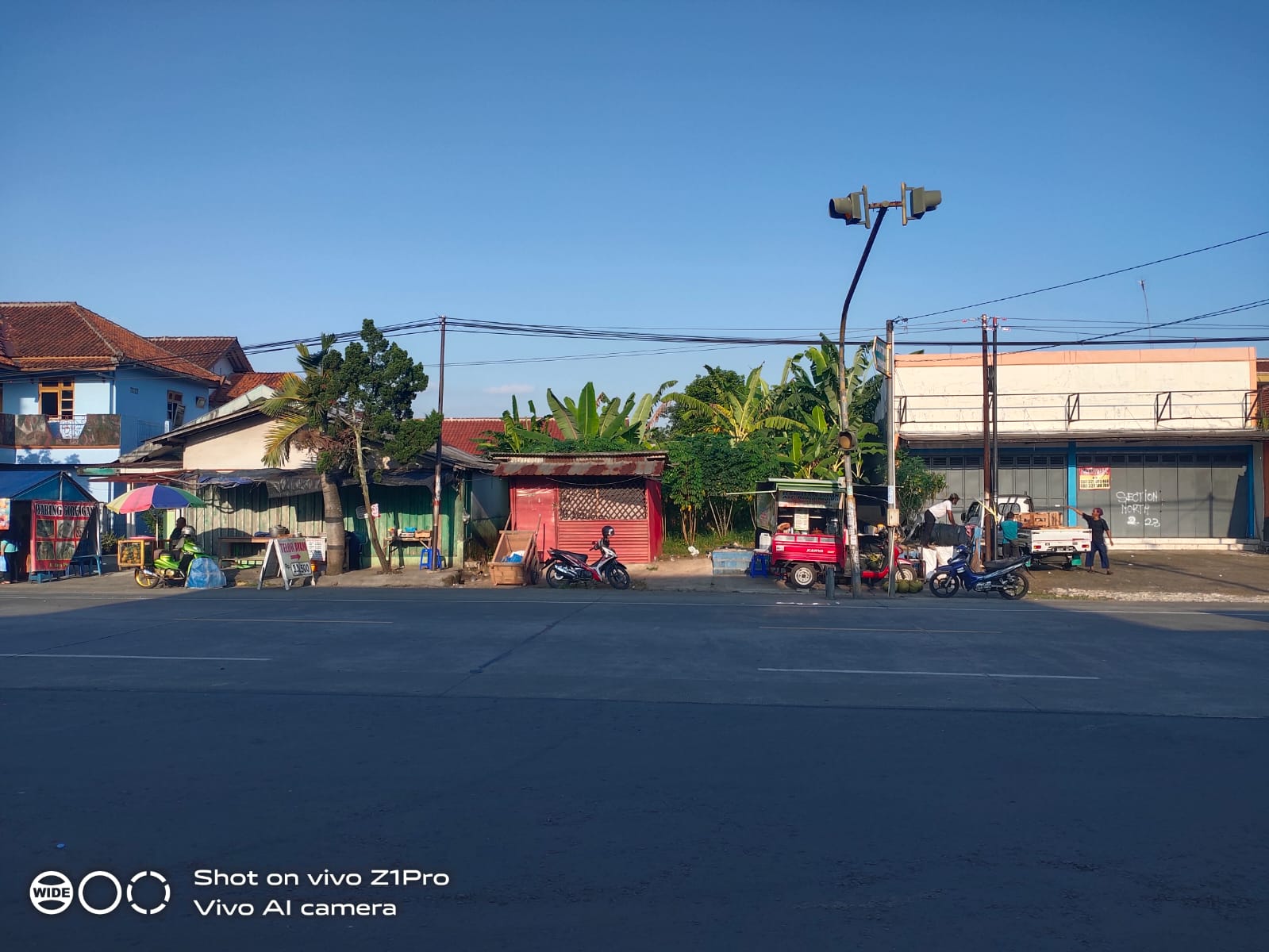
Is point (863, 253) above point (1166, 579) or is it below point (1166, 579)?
above

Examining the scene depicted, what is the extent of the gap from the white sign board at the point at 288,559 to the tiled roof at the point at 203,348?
739 inches

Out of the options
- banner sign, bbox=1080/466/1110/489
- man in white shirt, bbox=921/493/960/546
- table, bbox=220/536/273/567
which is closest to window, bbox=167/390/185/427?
table, bbox=220/536/273/567

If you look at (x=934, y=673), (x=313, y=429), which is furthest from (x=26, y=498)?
(x=934, y=673)

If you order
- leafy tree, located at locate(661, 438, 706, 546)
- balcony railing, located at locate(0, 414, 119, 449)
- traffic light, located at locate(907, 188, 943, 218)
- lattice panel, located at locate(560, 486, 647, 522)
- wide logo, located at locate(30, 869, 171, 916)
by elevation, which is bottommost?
wide logo, located at locate(30, 869, 171, 916)

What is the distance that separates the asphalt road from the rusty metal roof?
15776 mm

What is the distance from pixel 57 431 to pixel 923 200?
105ft

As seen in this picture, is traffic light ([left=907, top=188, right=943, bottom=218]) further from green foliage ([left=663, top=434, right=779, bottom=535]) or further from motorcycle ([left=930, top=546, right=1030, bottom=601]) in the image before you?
green foliage ([left=663, top=434, right=779, bottom=535])

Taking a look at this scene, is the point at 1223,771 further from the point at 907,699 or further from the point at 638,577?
the point at 638,577

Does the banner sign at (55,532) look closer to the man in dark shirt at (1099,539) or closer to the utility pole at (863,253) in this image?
the utility pole at (863,253)

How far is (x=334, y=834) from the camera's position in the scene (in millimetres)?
5852

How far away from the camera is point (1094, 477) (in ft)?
111

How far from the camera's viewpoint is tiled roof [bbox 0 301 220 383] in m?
35.6

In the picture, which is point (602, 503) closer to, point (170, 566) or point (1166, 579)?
point (170, 566)

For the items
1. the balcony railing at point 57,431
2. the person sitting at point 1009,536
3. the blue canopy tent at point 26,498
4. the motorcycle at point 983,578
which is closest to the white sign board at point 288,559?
the blue canopy tent at point 26,498
